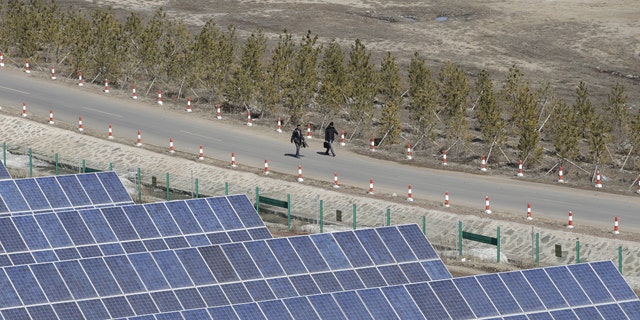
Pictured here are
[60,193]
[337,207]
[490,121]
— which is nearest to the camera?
[60,193]

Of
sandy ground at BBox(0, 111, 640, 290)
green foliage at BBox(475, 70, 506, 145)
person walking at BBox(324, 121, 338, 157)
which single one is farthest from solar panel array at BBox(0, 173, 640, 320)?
green foliage at BBox(475, 70, 506, 145)

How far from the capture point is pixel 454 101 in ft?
267

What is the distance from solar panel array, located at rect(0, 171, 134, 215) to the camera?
59250 mm

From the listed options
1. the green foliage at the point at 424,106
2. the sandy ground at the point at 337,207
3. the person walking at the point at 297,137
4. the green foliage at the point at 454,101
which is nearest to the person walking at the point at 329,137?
the sandy ground at the point at 337,207

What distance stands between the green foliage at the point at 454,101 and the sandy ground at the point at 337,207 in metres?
5.87

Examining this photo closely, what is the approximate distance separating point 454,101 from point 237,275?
34140mm

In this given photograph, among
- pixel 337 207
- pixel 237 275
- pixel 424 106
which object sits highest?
pixel 237 275

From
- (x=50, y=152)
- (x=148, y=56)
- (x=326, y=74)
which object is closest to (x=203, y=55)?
(x=148, y=56)

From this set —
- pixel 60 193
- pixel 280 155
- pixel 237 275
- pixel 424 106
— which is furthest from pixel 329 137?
pixel 237 275

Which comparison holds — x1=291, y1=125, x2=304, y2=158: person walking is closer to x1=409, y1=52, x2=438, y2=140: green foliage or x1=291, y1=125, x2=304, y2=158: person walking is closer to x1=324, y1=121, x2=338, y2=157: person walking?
x1=324, y1=121, x2=338, y2=157: person walking

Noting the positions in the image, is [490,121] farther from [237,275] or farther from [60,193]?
[237,275]

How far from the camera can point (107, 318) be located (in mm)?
45125

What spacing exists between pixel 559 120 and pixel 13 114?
27097 mm

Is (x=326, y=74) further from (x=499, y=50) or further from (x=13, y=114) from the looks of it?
(x=499, y=50)
